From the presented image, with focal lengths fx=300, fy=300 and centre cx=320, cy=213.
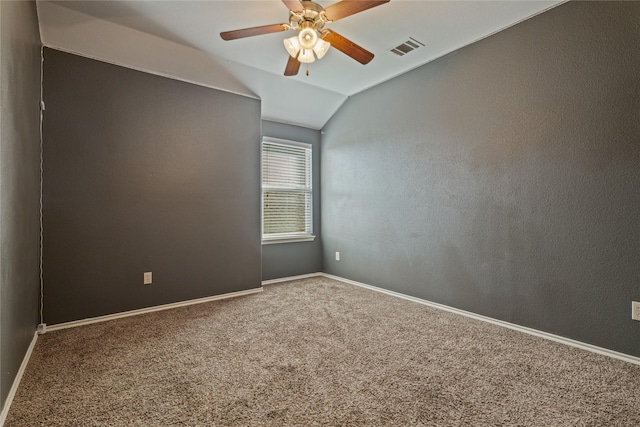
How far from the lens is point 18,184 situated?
1.83 m

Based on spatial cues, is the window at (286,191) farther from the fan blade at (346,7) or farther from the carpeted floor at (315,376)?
the fan blade at (346,7)

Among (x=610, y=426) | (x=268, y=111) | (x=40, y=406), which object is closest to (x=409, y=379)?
(x=610, y=426)

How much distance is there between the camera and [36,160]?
7.77ft

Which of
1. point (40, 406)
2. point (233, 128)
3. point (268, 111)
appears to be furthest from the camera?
point (268, 111)

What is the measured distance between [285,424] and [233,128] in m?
3.13

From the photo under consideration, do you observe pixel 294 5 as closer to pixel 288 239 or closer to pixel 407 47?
pixel 407 47

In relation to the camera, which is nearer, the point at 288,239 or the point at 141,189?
the point at 141,189

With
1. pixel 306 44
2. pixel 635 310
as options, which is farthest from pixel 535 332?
pixel 306 44

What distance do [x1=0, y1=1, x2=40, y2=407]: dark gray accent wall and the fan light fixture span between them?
158cm

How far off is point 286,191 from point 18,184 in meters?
2.99

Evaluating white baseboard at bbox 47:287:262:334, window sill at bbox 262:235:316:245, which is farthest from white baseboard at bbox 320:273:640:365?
white baseboard at bbox 47:287:262:334

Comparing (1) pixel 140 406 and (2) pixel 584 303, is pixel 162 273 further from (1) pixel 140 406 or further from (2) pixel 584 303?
(2) pixel 584 303

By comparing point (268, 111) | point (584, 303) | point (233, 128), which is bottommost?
point (584, 303)

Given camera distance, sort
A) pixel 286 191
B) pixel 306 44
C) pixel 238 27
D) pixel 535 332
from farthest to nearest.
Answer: pixel 286 191 < pixel 238 27 < pixel 535 332 < pixel 306 44
